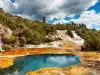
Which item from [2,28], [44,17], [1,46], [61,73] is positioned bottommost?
[61,73]

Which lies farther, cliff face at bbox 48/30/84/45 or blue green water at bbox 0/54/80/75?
cliff face at bbox 48/30/84/45

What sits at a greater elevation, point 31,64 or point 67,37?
point 67,37

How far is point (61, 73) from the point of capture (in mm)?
28562

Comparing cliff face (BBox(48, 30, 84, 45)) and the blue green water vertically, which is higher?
cliff face (BBox(48, 30, 84, 45))

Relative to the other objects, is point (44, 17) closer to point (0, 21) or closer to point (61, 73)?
point (0, 21)

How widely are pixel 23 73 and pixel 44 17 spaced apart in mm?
109550

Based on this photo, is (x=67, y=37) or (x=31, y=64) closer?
(x=31, y=64)

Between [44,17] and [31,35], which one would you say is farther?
[44,17]

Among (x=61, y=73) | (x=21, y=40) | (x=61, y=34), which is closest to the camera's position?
(x=61, y=73)

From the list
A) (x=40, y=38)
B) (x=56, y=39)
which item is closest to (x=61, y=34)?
(x=56, y=39)

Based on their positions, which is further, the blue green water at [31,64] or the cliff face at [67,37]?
the cliff face at [67,37]

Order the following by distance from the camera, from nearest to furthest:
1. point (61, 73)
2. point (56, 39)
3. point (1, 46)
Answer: point (61, 73), point (1, 46), point (56, 39)

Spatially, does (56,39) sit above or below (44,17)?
below

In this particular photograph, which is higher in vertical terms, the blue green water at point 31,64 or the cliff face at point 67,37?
the cliff face at point 67,37
